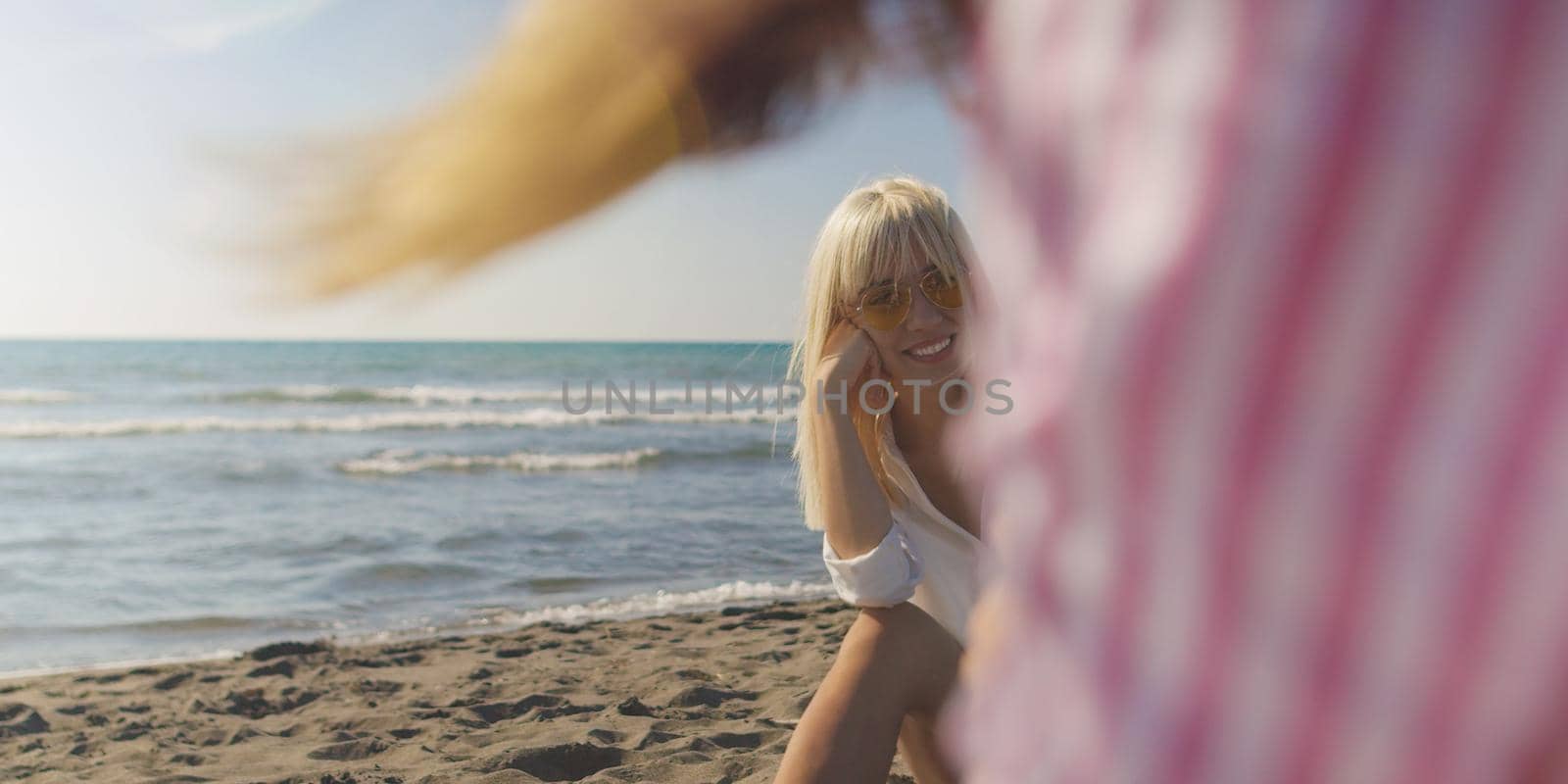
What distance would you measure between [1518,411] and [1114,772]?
184mm

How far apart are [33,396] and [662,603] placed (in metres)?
21.1

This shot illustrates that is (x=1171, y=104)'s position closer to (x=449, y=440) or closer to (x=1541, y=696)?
(x=1541, y=696)

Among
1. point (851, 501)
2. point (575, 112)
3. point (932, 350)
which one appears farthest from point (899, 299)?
point (575, 112)

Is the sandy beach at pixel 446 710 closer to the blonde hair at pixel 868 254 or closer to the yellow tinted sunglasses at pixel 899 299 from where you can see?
the blonde hair at pixel 868 254

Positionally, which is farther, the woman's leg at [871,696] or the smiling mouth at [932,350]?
the smiling mouth at [932,350]

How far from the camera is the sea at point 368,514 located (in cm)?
711

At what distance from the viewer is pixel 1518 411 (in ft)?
A: 1.22

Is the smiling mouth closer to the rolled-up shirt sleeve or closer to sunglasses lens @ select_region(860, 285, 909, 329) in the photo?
sunglasses lens @ select_region(860, 285, 909, 329)

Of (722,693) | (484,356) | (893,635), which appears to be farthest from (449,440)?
(484,356)

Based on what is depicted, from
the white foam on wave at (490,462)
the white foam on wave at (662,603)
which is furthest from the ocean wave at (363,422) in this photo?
the white foam on wave at (662,603)

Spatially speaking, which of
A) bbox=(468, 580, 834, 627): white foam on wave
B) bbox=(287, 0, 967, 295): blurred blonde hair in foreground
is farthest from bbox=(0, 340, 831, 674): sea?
bbox=(287, 0, 967, 295): blurred blonde hair in foreground

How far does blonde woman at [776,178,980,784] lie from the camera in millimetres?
2301

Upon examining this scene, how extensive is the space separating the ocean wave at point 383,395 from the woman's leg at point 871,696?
69.8 feet

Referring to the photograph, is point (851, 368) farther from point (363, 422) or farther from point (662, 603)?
point (363, 422)
